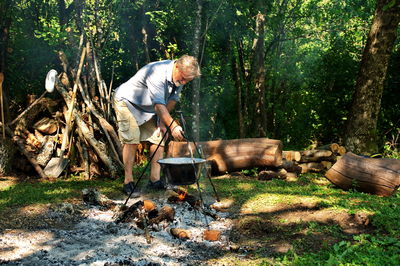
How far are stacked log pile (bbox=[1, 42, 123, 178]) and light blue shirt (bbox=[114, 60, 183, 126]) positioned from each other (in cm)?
182

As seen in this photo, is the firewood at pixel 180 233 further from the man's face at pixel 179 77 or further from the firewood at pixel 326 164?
the firewood at pixel 326 164

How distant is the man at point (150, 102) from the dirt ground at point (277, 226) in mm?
1327

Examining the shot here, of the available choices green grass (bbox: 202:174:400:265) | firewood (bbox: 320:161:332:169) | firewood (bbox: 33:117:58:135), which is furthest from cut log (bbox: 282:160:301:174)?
firewood (bbox: 33:117:58:135)

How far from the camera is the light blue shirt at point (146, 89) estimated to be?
4.64m

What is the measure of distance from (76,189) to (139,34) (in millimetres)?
5909

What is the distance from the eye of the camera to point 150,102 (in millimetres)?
5031

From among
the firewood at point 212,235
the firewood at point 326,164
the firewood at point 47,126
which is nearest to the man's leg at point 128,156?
the firewood at point 212,235

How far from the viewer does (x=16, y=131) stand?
7.00 meters

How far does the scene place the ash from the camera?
3.09 meters

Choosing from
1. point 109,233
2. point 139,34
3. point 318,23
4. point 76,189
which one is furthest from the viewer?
point 318,23

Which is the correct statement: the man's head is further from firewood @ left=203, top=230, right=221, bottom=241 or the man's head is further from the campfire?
firewood @ left=203, top=230, right=221, bottom=241

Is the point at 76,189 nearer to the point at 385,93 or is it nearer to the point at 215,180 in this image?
the point at 215,180

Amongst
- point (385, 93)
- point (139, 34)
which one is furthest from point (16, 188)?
point (385, 93)

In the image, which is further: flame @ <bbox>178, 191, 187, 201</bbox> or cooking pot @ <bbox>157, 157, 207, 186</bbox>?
flame @ <bbox>178, 191, 187, 201</bbox>
